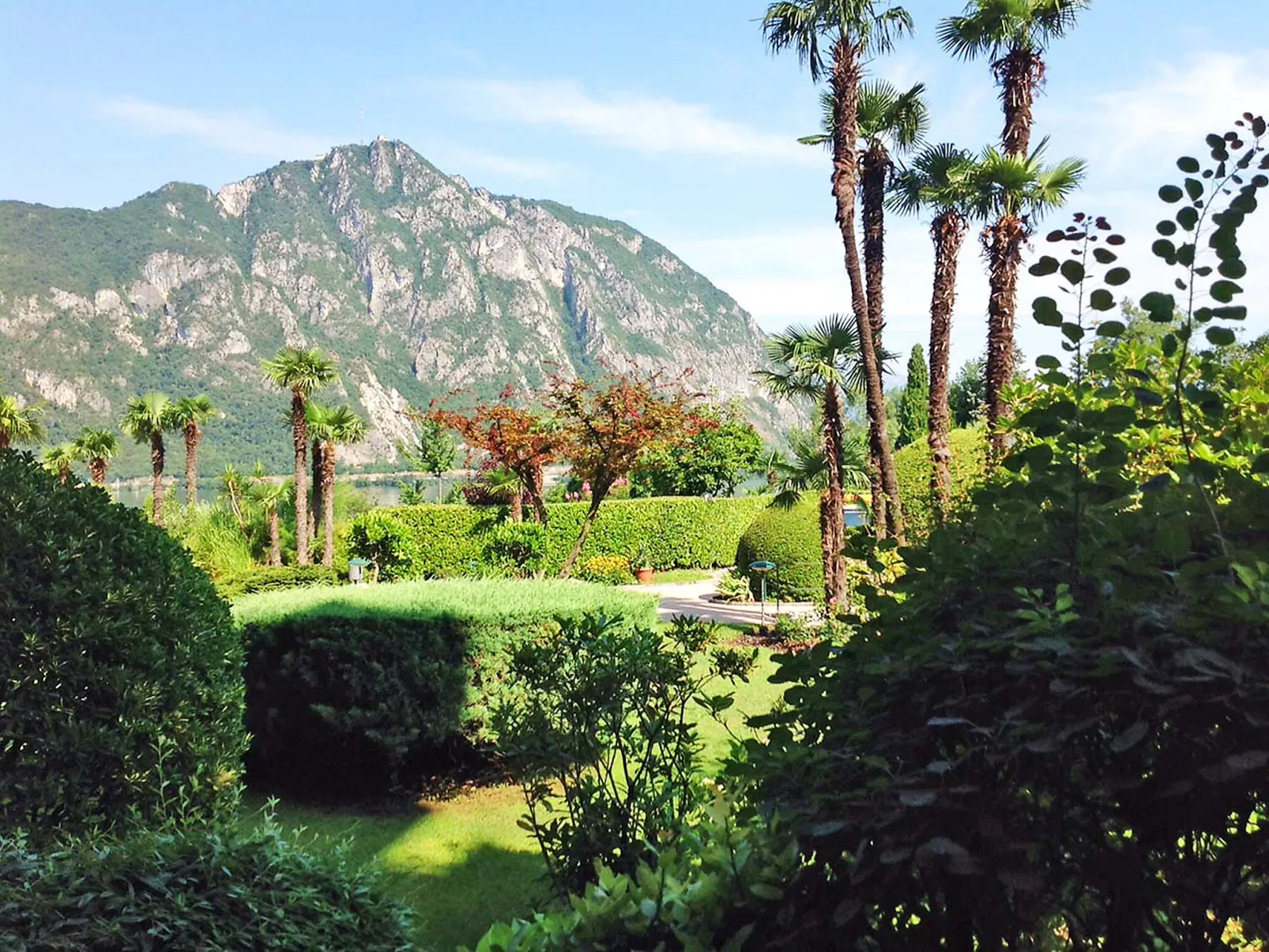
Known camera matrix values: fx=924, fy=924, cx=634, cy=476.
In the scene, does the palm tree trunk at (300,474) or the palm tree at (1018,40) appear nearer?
the palm tree at (1018,40)

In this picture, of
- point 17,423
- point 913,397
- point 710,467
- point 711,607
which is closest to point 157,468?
point 17,423

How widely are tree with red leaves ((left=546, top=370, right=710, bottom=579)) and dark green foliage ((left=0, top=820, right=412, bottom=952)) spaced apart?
11117 millimetres

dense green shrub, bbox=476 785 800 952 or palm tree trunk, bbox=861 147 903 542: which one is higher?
palm tree trunk, bbox=861 147 903 542

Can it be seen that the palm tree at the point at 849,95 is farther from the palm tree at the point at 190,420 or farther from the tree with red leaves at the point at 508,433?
the palm tree at the point at 190,420

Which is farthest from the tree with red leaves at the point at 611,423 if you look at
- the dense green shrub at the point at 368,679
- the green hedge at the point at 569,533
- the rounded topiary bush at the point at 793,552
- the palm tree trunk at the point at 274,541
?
the palm tree trunk at the point at 274,541

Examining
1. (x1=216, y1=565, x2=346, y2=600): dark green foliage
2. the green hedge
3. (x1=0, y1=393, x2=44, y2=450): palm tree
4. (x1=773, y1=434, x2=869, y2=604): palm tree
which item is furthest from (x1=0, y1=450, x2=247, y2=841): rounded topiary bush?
(x1=0, y1=393, x2=44, y2=450): palm tree

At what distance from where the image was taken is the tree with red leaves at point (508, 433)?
1597 centimetres

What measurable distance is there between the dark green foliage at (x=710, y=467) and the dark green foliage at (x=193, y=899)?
2581 centimetres

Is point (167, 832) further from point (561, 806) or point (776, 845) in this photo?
point (561, 806)

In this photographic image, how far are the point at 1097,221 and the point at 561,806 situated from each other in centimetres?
492

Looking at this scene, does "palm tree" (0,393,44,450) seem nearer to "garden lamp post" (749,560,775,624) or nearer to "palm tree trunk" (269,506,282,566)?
"palm tree trunk" (269,506,282,566)

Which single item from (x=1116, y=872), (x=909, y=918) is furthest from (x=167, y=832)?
(x=1116, y=872)

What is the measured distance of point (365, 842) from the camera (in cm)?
541

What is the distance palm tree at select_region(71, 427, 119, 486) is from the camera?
29.8 m
